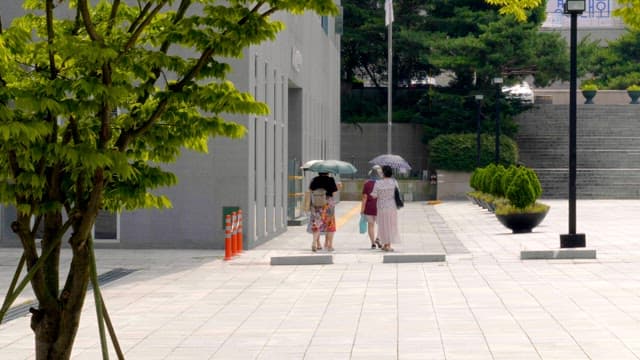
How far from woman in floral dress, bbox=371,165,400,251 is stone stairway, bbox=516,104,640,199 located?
41160 millimetres

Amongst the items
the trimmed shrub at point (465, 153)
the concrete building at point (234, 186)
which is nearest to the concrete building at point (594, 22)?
the trimmed shrub at point (465, 153)

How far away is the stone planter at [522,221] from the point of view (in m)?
31.3

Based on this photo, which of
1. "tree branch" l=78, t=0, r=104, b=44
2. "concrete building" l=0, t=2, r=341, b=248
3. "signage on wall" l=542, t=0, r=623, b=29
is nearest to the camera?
"tree branch" l=78, t=0, r=104, b=44

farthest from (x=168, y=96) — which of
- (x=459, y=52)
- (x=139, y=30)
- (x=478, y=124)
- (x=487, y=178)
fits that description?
(x=459, y=52)

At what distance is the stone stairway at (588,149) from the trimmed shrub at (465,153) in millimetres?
2443

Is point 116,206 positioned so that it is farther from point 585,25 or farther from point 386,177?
point 585,25

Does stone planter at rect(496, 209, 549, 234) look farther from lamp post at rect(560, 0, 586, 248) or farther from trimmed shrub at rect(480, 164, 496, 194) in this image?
trimmed shrub at rect(480, 164, 496, 194)

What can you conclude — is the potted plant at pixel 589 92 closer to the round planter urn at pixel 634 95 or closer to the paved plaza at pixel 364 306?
the round planter urn at pixel 634 95

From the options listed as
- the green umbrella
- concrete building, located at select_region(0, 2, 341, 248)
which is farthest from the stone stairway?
the green umbrella

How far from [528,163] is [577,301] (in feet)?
184

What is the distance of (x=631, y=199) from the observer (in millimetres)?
63562

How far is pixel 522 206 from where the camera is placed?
31266mm

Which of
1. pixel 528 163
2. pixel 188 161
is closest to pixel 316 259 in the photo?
pixel 188 161

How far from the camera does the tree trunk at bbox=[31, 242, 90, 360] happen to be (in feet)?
25.4
